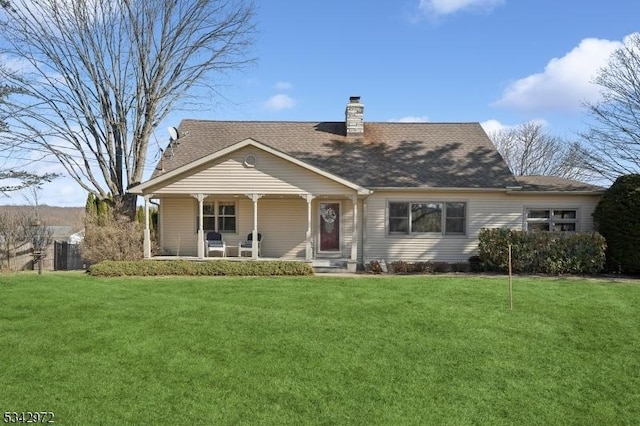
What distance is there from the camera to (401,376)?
6.09 m

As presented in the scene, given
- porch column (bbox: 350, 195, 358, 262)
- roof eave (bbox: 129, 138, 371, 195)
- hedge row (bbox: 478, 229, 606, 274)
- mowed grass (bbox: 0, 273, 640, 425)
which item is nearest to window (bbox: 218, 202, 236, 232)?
roof eave (bbox: 129, 138, 371, 195)

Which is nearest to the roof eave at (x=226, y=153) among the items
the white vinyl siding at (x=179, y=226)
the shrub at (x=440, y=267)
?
the white vinyl siding at (x=179, y=226)

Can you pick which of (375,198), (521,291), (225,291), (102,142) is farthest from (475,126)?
(102,142)

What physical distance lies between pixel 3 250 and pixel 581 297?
17.8 meters

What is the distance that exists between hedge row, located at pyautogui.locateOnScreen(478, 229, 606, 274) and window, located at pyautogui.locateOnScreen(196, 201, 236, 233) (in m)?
9.47

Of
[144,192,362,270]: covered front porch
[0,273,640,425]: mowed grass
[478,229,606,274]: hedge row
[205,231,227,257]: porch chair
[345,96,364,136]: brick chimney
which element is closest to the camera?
[0,273,640,425]: mowed grass

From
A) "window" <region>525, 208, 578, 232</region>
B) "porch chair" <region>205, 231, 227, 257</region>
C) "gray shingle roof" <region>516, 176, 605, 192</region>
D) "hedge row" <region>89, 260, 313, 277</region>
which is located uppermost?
"gray shingle roof" <region>516, 176, 605, 192</region>

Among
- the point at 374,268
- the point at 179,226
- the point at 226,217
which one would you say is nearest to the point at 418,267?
the point at 374,268

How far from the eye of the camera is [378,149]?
65.5ft

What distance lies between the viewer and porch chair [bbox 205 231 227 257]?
55.3ft

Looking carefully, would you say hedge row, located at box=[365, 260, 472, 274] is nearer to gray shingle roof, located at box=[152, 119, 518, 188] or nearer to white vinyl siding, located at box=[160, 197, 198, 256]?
gray shingle roof, located at box=[152, 119, 518, 188]

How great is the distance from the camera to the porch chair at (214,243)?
55.3 ft

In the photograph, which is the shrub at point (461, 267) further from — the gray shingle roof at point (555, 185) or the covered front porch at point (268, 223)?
the gray shingle roof at point (555, 185)

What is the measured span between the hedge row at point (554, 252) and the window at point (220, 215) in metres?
9.47
